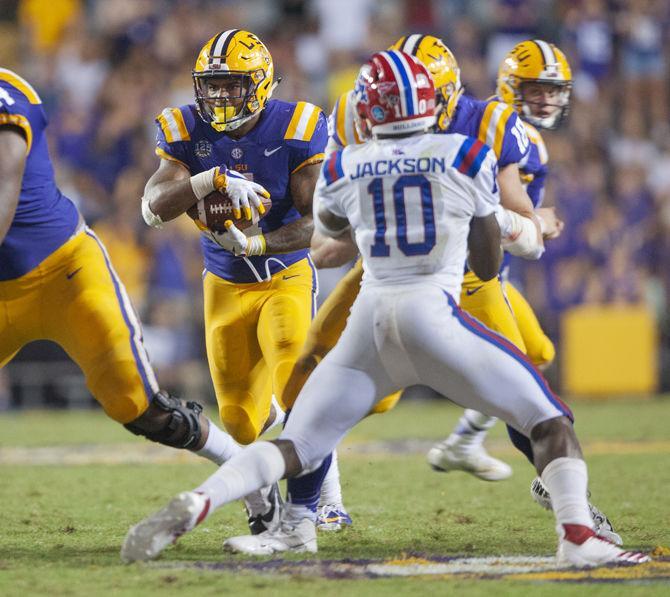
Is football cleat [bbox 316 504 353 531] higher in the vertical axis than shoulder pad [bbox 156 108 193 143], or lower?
lower

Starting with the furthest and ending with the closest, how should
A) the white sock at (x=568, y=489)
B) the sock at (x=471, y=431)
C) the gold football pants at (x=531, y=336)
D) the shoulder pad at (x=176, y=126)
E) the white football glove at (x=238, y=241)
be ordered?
the sock at (x=471, y=431), the gold football pants at (x=531, y=336), the shoulder pad at (x=176, y=126), the white football glove at (x=238, y=241), the white sock at (x=568, y=489)

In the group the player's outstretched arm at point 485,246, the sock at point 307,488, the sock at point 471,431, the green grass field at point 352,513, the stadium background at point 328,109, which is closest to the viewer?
the green grass field at point 352,513

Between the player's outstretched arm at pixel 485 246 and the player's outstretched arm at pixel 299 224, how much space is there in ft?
3.51

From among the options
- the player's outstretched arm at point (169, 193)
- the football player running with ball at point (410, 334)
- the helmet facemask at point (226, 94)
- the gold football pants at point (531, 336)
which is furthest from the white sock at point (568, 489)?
the helmet facemask at point (226, 94)

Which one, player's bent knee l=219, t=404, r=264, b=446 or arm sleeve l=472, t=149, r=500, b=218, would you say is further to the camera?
player's bent knee l=219, t=404, r=264, b=446

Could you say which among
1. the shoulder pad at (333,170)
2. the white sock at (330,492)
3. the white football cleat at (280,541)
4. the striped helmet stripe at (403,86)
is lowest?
the white sock at (330,492)

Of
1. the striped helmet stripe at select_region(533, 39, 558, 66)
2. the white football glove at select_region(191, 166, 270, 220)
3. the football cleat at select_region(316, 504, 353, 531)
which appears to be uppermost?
the striped helmet stripe at select_region(533, 39, 558, 66)

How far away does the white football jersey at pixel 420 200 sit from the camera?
385 centimetres

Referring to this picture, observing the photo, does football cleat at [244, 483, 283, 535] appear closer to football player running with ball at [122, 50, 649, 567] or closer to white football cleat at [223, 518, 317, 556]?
white football cleat at [223, 518, 317, 556]

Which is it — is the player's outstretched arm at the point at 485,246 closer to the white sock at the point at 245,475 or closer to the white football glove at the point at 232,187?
the white sock at the point at 245,475

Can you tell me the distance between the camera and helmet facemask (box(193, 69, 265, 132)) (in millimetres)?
4891

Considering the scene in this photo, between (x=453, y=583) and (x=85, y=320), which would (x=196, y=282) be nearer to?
(x=85, y=320)

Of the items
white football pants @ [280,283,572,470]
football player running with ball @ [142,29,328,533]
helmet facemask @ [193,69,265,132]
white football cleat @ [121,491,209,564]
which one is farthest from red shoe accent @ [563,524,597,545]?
helmet facemask @ [193,69,265,132]

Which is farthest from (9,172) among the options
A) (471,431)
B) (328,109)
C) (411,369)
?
(328,109)
